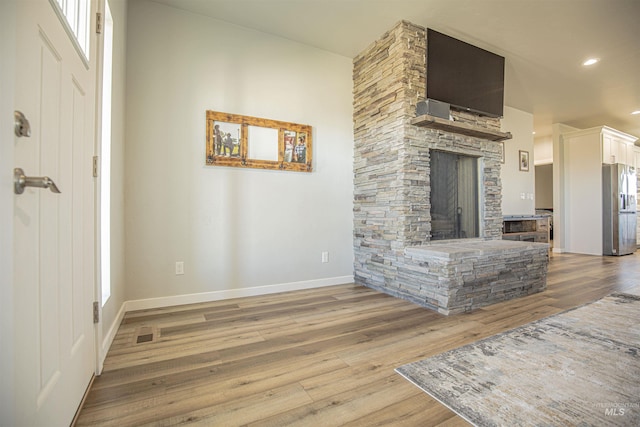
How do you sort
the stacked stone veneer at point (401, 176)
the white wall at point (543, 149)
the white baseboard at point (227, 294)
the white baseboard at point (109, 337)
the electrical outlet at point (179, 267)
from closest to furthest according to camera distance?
the white baseboard at point (109, 337), the white baseboard at point (227, 294), the electrical outlet at point (179, 267), the stacked stone veneer at point (401, 176), the white wall at point (543, 149)

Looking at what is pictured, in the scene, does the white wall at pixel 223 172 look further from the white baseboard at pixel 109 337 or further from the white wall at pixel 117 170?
the white baseboard at pixel 109 337

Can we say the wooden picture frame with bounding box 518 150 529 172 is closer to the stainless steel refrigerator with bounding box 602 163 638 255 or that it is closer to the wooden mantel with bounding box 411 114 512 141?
the stainless steel refrigerator with bounding box 602 163 638 255

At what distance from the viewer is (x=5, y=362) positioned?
676 millimetres

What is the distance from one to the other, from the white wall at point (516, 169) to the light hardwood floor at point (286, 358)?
249 cm

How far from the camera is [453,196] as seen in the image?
10.8ft

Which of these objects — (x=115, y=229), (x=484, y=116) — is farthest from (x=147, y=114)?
(x=484, y=116)

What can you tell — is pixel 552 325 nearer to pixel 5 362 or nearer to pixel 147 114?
pixel 5 362

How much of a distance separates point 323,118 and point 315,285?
6.36 ft

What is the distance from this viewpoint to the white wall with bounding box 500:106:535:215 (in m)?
5.15

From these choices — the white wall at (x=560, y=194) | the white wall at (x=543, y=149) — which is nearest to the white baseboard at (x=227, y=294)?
the white wall at (x=560, y=194)

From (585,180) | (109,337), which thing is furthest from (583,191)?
(109,337)

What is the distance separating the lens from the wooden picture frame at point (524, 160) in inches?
210

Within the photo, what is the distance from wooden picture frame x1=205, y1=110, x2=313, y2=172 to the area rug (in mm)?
2251

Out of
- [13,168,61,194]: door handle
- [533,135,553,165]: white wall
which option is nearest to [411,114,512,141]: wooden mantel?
[13,168,61,194]: door handle
